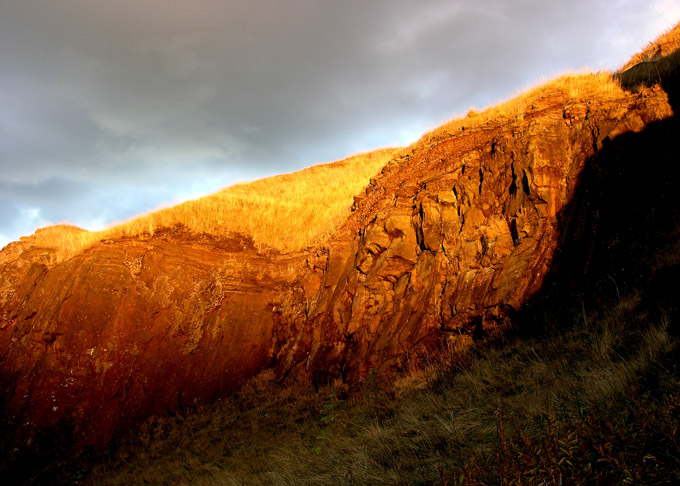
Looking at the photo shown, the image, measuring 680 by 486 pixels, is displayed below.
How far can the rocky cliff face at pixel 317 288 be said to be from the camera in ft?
31.6

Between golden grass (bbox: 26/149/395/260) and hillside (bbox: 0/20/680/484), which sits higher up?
golden grass (bbox: 26/149/395/260)

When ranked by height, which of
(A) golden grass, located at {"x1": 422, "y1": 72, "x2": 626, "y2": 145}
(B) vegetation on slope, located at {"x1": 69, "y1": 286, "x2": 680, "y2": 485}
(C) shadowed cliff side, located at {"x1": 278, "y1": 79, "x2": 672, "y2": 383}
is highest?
(A) golden grass, located at {"x1": 422, "y1": 72, "x2": 626, "y2": 145}

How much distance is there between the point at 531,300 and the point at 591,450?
586 cm

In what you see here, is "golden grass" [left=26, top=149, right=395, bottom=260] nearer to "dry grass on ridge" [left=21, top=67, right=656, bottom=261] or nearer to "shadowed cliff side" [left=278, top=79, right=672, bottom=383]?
"dry grass on ridge" [left=21, top=67, right=656, bottom=261]

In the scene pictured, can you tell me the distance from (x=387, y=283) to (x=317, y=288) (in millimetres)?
3485

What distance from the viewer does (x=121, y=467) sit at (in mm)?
11094

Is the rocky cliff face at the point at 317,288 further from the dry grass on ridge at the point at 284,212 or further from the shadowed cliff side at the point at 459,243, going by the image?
the dry grass on ridge at the point at 284,212

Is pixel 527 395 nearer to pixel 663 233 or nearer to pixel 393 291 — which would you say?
pixel 663 233

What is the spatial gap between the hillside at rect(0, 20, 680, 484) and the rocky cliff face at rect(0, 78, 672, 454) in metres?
0.06

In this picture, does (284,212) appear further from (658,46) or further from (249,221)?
(658,46)

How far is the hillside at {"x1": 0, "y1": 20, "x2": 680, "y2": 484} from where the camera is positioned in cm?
771

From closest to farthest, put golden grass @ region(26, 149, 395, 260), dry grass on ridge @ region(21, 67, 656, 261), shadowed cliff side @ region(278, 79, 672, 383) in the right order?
shadowed cliff side @ region(278, 79, 672, 383) → dry grass on ridge @ region(21, 67, 656, 261) → golden grass @ region(26, 149, 395, 260)

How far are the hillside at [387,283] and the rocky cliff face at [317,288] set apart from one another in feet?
0.19

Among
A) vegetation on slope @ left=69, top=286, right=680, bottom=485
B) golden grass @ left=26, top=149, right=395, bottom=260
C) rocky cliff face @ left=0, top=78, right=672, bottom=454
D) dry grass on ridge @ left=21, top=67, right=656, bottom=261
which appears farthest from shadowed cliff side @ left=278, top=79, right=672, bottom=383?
golden grass @ left=26, top=149, right=395, bottom=260
